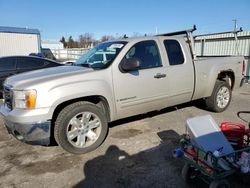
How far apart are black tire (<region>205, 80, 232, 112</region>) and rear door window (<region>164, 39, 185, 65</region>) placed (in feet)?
4.55

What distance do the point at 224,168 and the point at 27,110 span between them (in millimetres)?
2751

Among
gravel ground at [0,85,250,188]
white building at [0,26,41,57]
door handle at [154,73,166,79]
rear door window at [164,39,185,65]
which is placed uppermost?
white building at [0,26,41,57]

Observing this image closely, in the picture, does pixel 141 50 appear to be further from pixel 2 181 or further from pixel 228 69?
pixel 2 181

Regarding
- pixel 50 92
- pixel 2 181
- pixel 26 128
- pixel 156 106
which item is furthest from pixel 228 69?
pixel 2 181

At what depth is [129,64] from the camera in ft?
13.0

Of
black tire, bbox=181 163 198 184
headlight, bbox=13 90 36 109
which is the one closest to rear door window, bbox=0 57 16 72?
headlight, bbox=13 90 36 109

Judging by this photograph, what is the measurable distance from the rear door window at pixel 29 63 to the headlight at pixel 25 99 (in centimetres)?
486

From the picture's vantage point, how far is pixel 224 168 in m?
2.49

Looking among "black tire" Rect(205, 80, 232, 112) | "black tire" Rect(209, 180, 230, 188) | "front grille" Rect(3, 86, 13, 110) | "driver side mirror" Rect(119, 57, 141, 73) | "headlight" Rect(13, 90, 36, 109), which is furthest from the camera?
"black tire" Rect(205, 80, 232, 112)

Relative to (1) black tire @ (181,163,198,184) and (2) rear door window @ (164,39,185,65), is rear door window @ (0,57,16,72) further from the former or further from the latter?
(1) black tire @ (181,163,198,184)

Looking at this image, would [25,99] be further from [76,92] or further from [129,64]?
[129,64]

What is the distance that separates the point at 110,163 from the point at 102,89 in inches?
47.7

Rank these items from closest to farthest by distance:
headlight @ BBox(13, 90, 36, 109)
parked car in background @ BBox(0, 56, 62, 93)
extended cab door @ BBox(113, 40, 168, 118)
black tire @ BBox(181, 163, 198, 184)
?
black tire @ BBox(181, 163, 198, 184) < headlight @ BBox(13, 90, 36, 109) < extended cab door @ BBox(113, 40, 168, 118) < parked car in background @ BBox(0, 56, 62, 93)

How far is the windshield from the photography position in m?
4.15
